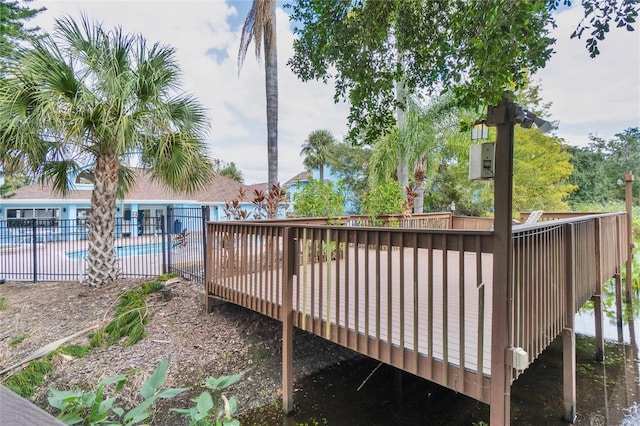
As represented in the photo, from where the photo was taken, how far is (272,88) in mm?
8781

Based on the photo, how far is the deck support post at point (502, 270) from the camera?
7.11ft

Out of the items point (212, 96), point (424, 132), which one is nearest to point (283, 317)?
point (424, 132)

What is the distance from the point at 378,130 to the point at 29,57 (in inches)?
218

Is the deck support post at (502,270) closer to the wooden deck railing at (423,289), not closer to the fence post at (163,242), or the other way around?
the wooden deck railing at (423,289)

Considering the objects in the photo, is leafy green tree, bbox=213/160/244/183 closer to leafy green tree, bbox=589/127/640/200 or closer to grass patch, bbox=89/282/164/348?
grass patch, bbox=89/282/164/348

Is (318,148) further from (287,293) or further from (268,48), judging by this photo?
(287,293)

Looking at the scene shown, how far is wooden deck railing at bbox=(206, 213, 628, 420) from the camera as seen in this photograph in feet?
7.91

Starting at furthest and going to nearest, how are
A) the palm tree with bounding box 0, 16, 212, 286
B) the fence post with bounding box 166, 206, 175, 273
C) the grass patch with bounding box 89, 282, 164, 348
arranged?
the fence post with bounding box 166, 206, 175, 273 < the palm tree with bounding box 0, 16, 212, 286 < the grass patch with bounding box 89, 282, 164, 348

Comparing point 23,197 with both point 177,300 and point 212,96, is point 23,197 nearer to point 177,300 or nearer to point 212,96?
point 212,96

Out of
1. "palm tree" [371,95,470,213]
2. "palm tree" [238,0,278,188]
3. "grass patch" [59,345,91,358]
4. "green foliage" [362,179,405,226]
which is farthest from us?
"palm tree" [371,95,470,213]

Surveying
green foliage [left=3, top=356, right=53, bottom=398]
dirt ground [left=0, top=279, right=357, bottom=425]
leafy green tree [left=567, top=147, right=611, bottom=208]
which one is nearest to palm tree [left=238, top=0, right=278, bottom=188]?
dirt ground [left=0, top=279, right=357, bottom=425]

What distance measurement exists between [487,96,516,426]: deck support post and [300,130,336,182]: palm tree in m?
23.3

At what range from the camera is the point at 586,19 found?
2.53 m

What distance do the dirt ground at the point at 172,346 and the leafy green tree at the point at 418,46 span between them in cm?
312
